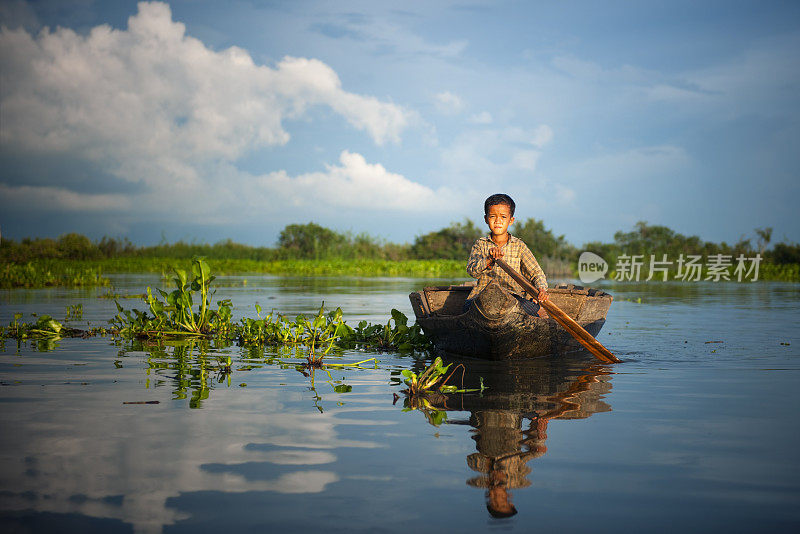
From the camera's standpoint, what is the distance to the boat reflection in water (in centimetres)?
313

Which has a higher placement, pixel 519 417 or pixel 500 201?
pixel 500 201

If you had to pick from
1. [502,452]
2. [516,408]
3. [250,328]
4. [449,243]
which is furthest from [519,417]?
[449,243]

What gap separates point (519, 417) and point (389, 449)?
1.08 m

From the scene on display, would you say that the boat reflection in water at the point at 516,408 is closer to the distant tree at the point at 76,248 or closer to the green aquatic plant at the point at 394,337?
the green aquatic plant at the point at 394,337

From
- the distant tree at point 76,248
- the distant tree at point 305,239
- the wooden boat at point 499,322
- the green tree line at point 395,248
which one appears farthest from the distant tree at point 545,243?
the wooden boat at point 499,322

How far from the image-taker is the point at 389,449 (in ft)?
11.9

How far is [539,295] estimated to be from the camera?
6.75 m

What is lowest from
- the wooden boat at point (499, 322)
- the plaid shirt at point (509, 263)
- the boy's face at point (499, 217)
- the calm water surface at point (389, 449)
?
the calm water surface at point (389, 449)

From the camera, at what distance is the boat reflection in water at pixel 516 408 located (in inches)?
123

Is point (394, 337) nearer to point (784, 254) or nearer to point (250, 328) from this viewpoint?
point (250, 328)

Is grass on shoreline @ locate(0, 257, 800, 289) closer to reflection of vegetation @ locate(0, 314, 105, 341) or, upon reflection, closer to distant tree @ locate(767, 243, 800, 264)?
distant tree @ locate(767, 243, 800, 264)

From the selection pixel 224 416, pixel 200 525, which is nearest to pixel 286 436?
pixel 224 416

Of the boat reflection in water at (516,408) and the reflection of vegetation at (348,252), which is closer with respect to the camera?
the boat reflection in water at (516,408)

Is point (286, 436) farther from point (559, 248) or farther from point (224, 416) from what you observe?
point (559, 248)
